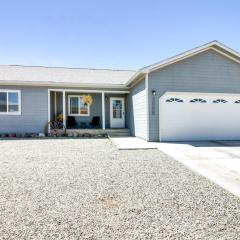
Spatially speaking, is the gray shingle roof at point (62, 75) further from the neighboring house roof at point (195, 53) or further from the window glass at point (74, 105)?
the neighboring house roof at point (195, 53)

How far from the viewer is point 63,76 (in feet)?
55.1

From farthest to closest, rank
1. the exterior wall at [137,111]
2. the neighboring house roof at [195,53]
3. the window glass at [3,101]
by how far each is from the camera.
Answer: the window glass at [3,101], the exterior wall at [137,111], the neighboring house roof at [195,53]

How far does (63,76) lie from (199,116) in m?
9.46

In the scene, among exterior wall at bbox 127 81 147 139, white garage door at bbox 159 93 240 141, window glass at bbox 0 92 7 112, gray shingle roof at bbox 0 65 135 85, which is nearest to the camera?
white garage door at bbox 159 93 240 141

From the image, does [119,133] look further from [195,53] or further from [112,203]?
[112,203]

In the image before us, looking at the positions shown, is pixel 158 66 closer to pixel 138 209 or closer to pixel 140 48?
pixel 140 48

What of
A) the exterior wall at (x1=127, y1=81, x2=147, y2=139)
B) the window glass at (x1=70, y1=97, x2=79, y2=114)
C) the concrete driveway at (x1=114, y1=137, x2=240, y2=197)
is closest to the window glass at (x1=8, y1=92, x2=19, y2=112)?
the window glass at (x1=70, y1=97, x2=79, y2=114)

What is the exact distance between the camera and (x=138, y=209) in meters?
3.83

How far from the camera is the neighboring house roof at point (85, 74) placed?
1224 centimetres

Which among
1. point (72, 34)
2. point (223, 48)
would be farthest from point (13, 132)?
point (223, 48)

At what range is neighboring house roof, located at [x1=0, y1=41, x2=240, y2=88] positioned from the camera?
12.2 m

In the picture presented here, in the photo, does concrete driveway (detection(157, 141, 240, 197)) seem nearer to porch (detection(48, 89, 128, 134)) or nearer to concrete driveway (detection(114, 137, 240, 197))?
concrete driveway (detection(114, 137, 240, 197))

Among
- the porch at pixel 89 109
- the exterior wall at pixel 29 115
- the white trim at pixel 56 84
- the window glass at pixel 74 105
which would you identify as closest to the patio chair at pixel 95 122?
the porch at pixel 89 109

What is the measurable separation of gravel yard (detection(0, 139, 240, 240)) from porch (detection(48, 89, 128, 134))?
9544 millimetres
